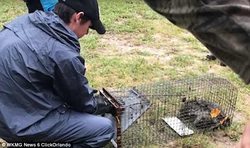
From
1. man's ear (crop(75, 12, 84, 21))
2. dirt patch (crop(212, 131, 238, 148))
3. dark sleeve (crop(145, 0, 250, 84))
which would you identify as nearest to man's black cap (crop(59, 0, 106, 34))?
man's ear (crop(75, 12, 84, 21))

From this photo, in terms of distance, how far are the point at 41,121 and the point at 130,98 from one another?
0.83 m

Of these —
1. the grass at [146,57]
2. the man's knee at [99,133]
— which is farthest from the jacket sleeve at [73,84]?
the grass at [146,57]

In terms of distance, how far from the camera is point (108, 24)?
6375mm

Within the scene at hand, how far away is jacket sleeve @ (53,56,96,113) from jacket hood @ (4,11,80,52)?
15 cm

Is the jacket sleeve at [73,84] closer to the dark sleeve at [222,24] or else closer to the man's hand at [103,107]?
the man's hand at [103,107]

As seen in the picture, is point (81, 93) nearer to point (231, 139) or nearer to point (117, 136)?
point (117, 136)

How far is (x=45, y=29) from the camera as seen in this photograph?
241 cm

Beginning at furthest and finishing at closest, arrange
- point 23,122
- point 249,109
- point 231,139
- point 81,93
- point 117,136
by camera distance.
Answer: point 249,109
point 231,139
point 117,136
point 81,93
point 23,122

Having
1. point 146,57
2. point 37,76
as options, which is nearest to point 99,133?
point 37,76

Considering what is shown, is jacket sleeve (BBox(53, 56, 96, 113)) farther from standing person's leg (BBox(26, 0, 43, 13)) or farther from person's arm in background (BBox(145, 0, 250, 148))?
standing person's leg (BBox(26, 0, 43, 13))

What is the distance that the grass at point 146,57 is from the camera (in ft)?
13.3

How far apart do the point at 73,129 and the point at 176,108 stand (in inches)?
47.8

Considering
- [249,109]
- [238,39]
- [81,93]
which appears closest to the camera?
[238,39]

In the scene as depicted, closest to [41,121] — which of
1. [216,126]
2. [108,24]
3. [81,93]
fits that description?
[81,93]
